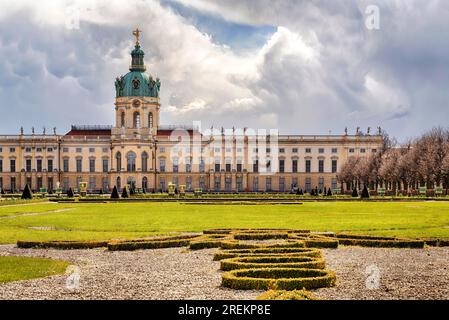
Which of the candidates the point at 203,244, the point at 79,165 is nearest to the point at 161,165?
the point at 79,165

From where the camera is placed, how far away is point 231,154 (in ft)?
296

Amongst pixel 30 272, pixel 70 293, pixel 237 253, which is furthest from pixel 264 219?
pixel 70 293

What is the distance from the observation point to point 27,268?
1313cm

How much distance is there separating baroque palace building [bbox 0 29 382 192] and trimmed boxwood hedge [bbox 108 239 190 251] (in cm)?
7193

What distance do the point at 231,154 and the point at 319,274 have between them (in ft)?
258

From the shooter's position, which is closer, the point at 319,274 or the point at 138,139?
the point at 319,274

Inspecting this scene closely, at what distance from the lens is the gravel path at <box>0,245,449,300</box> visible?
413 inches

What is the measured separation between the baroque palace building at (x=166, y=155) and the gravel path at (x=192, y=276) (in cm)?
7311

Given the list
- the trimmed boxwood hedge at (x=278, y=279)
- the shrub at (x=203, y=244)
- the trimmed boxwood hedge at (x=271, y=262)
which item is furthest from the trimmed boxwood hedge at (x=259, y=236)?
the trimmed boxwood hedge at (x=278, y=279)

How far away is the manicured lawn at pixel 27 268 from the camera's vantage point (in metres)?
12.2

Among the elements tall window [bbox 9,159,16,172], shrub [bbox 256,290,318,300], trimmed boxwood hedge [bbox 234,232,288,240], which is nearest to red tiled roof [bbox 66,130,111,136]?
tall window [bbox 9,159,16,172]
